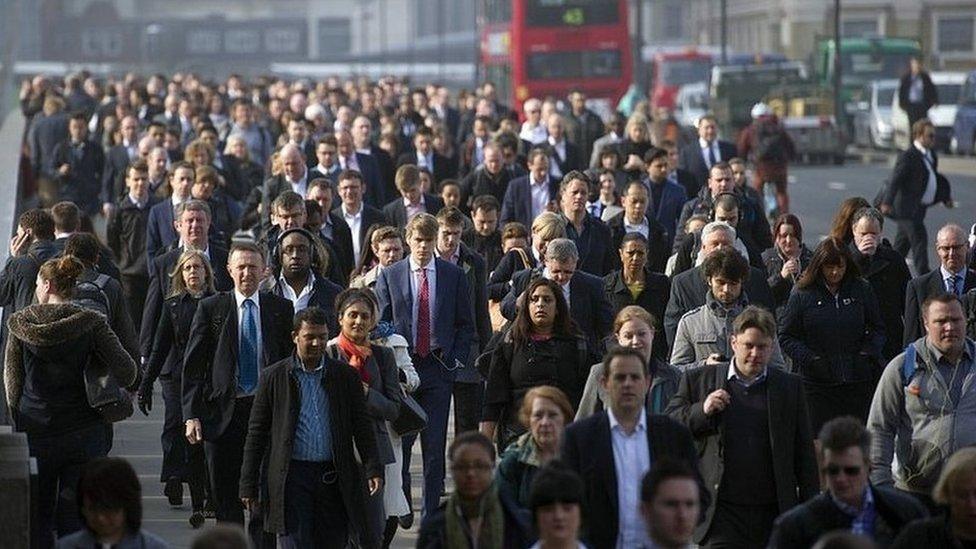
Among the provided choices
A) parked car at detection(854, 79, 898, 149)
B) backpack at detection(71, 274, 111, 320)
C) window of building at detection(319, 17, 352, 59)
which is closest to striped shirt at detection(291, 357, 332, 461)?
backpack at detection(71, 274, 111, 320)

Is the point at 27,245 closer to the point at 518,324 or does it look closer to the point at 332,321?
the point at 332,321

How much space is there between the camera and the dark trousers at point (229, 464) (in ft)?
40.8

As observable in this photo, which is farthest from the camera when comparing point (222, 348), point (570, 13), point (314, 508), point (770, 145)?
point (570, 13)

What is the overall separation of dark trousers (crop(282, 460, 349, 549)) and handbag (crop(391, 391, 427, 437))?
794 mm

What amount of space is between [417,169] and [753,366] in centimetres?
850

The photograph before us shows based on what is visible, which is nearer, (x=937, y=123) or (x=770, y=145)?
(x=770, y=145)

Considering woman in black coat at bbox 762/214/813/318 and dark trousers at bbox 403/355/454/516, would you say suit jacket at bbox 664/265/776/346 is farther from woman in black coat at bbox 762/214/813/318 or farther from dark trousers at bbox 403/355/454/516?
woman in black coat at bbox 762/214/813/318

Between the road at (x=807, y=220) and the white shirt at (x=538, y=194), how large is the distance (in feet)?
9.84

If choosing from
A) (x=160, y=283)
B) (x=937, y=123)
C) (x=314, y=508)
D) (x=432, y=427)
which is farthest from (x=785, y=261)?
(x=937, y=123)

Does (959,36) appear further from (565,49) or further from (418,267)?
(418,267)

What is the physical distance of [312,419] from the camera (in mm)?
10836

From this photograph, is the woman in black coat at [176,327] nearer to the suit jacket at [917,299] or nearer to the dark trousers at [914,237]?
the suit jacket at [917,299]

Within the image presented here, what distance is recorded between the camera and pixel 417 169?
1828 centimetres

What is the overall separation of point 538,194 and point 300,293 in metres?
6.47
